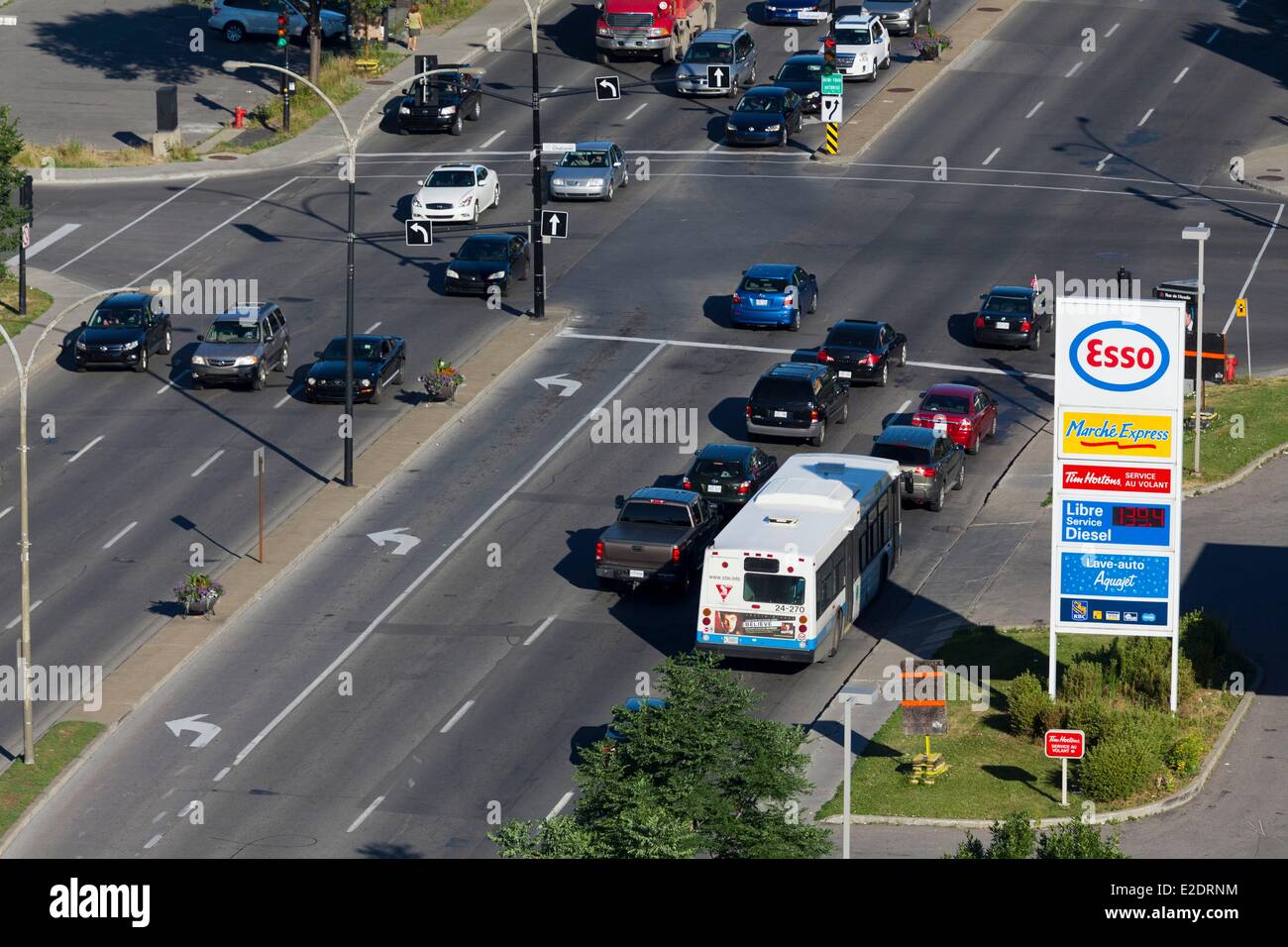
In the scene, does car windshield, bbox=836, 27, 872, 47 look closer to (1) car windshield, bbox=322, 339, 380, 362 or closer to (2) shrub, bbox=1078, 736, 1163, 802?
(1) car windshield, bbox=322, 339, 380, 362

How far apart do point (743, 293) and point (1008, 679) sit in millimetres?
22175

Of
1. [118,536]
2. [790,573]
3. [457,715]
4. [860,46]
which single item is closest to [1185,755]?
[790,573]

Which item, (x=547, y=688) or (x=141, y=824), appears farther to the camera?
(x=547, y=688)

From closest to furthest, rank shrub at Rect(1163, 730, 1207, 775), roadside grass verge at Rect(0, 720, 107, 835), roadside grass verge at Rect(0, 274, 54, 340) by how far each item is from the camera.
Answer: shrub at Rect(1163, 730, 1207, 775) → roadside grass verge at Rect(0, 720, 107, 835) → roadside grass verge at Rect(0, 274, 54, 340)

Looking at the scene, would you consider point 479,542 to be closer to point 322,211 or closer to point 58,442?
point 58,442

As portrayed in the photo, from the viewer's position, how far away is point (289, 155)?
251 ft

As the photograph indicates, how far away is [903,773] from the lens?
119 feet

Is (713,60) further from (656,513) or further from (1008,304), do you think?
(656,513)

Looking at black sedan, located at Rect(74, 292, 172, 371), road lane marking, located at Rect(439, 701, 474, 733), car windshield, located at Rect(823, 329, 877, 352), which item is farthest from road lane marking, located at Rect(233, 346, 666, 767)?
black sedan, located at Rect(74, 292, 172, 371)

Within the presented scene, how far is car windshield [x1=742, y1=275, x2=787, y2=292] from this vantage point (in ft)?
196

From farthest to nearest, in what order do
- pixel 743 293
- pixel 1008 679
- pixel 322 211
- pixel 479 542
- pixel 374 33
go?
pixel 374 33
pixel 322 211
pixel 743 293
pixel 479 542
pixel 1008 679

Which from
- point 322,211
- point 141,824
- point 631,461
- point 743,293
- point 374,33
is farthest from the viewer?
point 374,33

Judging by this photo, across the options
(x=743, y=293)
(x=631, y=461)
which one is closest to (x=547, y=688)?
(x=631, y=461)

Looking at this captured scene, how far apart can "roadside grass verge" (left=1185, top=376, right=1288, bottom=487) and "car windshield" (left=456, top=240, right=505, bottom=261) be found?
2044 centimetres
